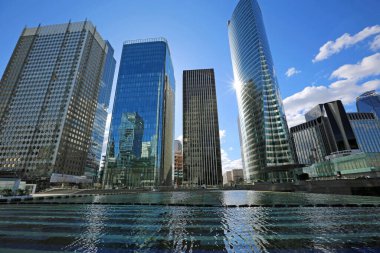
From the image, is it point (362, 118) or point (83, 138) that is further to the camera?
point (362, 118)

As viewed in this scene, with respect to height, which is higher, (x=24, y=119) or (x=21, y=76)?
(x=21, y=76)

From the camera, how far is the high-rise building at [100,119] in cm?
13512

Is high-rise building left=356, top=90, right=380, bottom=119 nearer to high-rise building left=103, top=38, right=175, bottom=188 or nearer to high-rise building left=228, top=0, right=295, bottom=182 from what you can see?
high-rise building left=228, top=0, right=295, bottom=182

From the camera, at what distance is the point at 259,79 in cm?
10444

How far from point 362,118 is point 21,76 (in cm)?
25566

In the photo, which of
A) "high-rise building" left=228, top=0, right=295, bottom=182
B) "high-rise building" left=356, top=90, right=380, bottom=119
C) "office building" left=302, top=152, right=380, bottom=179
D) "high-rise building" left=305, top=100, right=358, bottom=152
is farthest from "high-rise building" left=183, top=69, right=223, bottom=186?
"high-rise building" left=356, top=90, right=380, bottom=119

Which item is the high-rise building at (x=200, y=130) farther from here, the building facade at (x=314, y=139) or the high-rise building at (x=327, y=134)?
the building facade at (x=314, y=139)

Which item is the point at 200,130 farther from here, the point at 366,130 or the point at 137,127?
the point at 366,130

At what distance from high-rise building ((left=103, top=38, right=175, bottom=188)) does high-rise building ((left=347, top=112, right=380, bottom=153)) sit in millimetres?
156382

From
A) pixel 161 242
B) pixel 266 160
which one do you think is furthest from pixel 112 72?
pixel 161 242

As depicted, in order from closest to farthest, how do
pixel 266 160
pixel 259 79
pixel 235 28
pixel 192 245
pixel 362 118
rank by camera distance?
pixel 192 245 → pixel 266 160 → pixel 259 79 → pixel 235 28 → pixel 362 118

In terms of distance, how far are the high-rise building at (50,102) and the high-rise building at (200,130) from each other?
72.1 metres

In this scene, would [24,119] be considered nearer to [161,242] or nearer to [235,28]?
[161,242]

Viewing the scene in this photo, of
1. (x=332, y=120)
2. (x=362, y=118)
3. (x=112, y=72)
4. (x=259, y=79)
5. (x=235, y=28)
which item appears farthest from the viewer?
(x=112, y=72)
